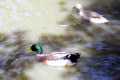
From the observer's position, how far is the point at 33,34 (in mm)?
6078

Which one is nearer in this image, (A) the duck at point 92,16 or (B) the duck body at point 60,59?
(B) the duck body at point 60,59

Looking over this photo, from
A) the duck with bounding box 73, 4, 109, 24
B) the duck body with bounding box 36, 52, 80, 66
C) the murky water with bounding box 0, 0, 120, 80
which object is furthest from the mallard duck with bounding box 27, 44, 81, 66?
the duck with bounding box 73, 4, 109, 24

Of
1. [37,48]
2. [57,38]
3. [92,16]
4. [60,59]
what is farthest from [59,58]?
[92,16]

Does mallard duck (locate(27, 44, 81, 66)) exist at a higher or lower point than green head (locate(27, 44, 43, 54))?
lower

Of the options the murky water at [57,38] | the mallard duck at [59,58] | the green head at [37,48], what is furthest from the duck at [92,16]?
the green head at [37,48]

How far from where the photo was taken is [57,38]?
584 cm

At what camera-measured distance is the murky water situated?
15.5 feet

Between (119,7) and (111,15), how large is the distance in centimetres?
67

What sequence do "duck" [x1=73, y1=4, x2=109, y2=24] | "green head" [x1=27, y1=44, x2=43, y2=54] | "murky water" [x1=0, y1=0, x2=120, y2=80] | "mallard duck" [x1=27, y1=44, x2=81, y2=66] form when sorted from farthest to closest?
"duck" [x1=73, y1=4, x2=109, y2=24] < "green head" [x1=27, y1=44, x2=43, y2=54] < "mallard duck" [x1=27, y1=44, x2=81, y2=66] < "murky water" [x1=0, y1=0, x2=120, y2=80]

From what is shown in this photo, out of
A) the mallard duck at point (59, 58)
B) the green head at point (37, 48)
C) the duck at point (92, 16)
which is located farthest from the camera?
the duck at point (92, 16)

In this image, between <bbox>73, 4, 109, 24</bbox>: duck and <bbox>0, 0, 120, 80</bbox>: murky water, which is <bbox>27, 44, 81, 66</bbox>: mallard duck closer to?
<bbox>0, 0, 120, 80</bbox>: murky water

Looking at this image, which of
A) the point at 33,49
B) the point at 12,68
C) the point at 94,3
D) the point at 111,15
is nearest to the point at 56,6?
the point at 94,3

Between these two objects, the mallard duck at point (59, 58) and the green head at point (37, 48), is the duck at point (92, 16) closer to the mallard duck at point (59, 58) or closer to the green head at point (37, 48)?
the mallard duck at point (59, 58)

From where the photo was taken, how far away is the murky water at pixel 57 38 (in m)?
4.73
